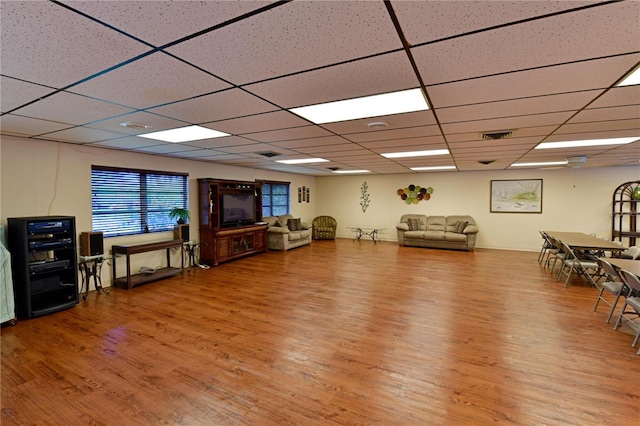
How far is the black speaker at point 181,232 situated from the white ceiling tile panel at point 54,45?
4211mm

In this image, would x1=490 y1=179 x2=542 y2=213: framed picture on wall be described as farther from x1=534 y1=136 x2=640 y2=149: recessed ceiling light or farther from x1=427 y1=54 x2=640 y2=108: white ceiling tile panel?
x1=427 y1=54 x2=640 y2=108: white ceiling tile panel

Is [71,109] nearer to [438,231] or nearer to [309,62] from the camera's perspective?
[309,62]

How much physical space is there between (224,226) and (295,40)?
19.4ft

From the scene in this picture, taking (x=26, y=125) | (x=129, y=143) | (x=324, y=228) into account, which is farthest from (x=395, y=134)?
(x=324, y=228)

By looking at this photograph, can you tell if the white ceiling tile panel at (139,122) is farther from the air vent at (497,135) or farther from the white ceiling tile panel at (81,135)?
the air vent at (497,135)

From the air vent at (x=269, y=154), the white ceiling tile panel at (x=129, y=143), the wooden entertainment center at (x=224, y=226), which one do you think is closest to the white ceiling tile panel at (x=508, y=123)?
the air vent at (x=269, y=154)

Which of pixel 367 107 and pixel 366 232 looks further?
pixel 366 232

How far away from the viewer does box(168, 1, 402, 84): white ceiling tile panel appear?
1.29 meters

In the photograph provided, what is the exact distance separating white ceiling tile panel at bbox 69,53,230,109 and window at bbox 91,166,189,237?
3108mm

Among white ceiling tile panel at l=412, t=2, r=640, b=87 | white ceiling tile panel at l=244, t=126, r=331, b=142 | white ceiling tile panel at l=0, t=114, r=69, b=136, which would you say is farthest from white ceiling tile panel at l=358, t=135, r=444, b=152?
white ceiling tile panel at l=0, t=114, r=69, b=136

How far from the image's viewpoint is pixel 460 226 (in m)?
8.76

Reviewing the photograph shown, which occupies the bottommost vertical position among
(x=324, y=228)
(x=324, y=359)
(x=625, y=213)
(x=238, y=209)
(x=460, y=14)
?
(x=324, y=359)

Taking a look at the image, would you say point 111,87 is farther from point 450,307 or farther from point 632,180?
point 632,180

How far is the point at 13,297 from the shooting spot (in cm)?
350
